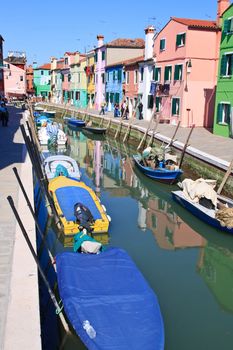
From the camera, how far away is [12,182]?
12.4 meters

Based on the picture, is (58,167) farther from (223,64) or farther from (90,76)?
(90,76)

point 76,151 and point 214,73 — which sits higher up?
point 214,73

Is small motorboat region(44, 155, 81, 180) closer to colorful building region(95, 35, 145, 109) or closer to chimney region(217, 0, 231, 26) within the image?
chimney region(217, 0, 231, 26)

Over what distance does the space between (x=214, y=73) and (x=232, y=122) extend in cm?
811

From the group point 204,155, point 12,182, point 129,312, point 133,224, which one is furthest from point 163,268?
point 204,155

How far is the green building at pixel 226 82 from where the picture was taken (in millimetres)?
24047

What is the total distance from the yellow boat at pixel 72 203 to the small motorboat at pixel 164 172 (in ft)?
18.8

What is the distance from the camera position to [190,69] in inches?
1166

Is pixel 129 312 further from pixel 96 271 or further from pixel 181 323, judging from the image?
pixel 181 323

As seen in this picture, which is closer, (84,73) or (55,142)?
(55,142)

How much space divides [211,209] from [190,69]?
18.6 metres

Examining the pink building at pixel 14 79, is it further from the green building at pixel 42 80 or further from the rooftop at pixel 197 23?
the rooftop at pixel 197 23

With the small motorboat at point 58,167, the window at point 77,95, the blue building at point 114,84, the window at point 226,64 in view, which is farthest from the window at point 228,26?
the window at point 77,95

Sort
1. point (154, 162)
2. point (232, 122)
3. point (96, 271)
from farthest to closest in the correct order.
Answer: point (232, 122)
point (154, 162)
point (96, 271)
